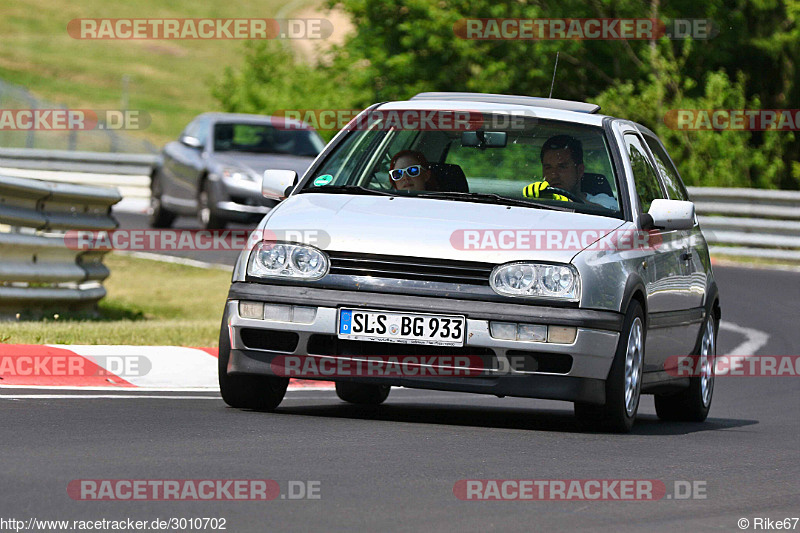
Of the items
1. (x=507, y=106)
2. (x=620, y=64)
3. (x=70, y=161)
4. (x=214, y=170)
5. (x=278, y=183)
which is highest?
(x=507, y=106)

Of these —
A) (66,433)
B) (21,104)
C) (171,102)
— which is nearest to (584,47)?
(21,104)

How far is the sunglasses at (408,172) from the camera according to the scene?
8797 mm

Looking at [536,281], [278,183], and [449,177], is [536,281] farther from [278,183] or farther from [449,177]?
[278,183]

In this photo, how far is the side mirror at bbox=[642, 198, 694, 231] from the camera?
28.1 ft

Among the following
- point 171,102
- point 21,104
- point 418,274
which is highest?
point 418,274

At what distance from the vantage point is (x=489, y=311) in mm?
7480

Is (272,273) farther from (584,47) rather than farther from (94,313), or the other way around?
(584,47)

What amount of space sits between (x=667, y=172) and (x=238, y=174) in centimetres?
1194

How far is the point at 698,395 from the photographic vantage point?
9.68 metres

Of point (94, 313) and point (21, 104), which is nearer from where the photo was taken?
point (94, 313)

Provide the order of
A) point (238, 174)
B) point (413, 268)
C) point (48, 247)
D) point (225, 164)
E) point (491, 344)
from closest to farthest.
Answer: point (491, 344) < point (413, 268) < point (48, 247) < point (238, 174) < point (225, 164)

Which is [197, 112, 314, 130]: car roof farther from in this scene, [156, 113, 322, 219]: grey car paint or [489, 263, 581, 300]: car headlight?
[489, 263, 581, 300]: car headlight

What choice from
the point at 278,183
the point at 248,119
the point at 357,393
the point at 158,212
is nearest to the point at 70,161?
the point at 158,212

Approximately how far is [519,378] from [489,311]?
38cm
